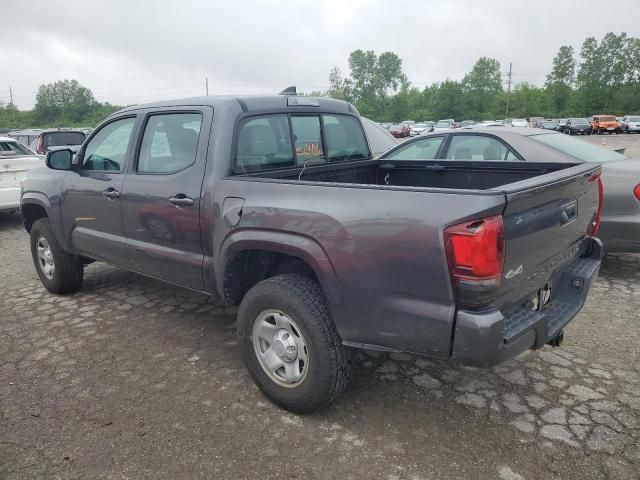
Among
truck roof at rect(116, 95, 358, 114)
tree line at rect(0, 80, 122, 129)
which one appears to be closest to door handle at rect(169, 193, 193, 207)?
truck roof at rect(116, 95, 358, 114)

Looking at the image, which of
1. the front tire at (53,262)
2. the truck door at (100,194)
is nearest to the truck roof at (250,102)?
the truck door at (100,194)

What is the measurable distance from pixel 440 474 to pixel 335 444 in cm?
55

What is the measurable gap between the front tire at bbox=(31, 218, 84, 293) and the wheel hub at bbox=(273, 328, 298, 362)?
2875 millimetres

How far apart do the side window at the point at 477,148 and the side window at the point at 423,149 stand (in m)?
0.21

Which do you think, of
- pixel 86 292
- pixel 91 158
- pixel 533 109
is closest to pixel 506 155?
pixel 91 158

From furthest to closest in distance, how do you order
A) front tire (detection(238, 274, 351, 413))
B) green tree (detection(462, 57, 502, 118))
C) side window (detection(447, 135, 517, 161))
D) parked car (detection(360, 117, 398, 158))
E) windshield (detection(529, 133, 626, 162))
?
green tree (detection(462, 57, 502, 118)) < parked car (detection(360, 117, 398, 158)) < side window (detection(447, 135, 517, 161)) < windshield (detection(529, 133, 626, 162)) < front tire (detection(238, 274, 351, 413))

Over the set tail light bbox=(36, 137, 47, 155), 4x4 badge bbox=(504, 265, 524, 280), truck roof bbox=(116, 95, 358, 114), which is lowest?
4x4 badge bbox=(504, 265, 524, 280)

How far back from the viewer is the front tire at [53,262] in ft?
15.7

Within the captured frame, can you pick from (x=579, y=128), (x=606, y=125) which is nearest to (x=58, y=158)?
(x=606, y=125)

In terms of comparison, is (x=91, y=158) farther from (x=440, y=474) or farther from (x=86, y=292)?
(x=440, y=474)

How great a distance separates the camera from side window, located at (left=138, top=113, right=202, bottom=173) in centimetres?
342

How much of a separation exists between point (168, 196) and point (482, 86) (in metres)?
110

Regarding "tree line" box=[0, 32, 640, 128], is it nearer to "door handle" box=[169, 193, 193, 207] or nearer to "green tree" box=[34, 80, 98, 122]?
"green tree" box=[34, 80, 98, 122]

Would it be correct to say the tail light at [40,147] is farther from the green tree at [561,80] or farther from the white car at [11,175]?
the green tree at [561,80]
